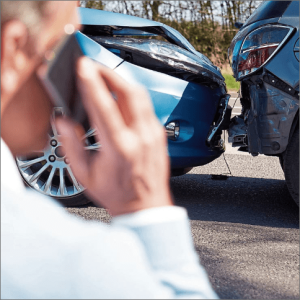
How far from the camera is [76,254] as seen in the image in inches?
15.9

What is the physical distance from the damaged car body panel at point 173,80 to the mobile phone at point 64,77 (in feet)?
9.76

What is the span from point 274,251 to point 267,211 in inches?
34.4

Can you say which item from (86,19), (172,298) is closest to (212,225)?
(86,19)

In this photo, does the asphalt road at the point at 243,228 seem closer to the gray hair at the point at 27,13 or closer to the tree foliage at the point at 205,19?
the gray hair at the point at 27,13

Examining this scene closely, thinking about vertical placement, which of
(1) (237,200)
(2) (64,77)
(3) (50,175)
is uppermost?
(2) (64,77)

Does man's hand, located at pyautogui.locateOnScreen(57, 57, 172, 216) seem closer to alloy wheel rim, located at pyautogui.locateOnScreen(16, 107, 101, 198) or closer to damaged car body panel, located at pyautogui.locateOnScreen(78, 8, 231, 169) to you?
damaged car body panel, located at pyautogui.locateOnScreen(78, 8, 231, 169)

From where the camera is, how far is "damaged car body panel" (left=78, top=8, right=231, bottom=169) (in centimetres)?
356

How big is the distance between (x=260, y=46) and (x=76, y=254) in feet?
10.1

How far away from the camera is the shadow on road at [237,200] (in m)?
3.56

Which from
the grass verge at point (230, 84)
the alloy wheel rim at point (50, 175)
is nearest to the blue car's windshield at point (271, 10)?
the alloy wheel rim at point (50, 175)

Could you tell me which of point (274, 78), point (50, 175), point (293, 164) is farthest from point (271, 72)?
point (50, 175)

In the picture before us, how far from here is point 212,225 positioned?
3379mm

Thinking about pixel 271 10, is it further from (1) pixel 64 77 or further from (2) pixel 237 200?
(1) pixel 64 77

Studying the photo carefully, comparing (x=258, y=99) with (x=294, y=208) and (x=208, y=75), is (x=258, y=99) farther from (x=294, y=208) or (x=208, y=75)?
(x=294, y=208)
